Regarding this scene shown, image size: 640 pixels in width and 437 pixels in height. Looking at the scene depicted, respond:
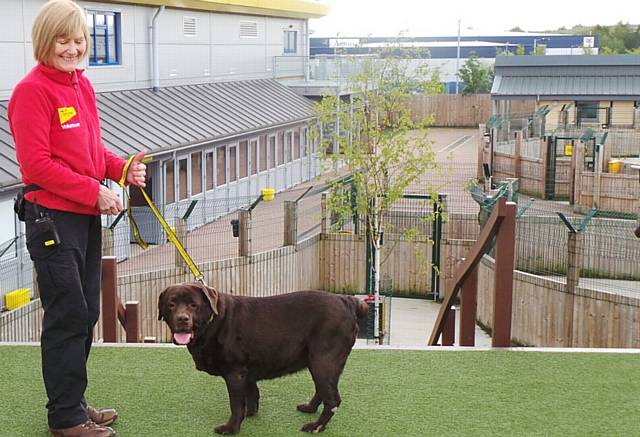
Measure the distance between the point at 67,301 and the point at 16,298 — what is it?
832cm

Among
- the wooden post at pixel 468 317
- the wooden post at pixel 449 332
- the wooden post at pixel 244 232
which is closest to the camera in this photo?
the wooden post at pixel 468 317

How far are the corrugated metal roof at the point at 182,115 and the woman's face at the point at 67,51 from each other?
985cm

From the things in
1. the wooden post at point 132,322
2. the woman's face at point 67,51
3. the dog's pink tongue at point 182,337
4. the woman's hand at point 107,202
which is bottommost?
the wooden post at point 132,322

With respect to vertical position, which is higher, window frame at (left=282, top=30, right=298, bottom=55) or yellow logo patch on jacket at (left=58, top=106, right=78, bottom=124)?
window frame at (left=282, top=30, right=298, bottom=55)

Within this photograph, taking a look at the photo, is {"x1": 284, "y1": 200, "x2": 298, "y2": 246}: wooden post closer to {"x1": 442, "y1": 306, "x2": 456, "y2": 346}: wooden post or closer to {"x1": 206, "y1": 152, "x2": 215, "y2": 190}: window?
{"x1": 206, "y1": 152, "x2": 215, "y2": 190}: window

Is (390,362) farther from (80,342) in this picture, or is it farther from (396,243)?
(396,243)

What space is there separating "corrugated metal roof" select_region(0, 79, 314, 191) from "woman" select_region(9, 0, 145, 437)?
31.5 ft

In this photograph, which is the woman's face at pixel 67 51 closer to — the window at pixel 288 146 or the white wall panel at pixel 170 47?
the white wall panel at pixel 170 47

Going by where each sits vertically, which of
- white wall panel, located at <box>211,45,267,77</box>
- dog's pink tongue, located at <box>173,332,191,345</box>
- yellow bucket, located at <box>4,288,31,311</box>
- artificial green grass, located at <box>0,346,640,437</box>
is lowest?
yellow bucket, located at <box>4,288,31,311</box>

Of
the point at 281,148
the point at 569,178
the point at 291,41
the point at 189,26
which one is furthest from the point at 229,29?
the point at 569,178

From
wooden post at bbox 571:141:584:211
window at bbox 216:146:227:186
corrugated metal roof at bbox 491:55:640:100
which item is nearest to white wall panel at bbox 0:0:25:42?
window at bbox 216:146:227:186

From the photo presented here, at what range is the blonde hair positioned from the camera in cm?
435

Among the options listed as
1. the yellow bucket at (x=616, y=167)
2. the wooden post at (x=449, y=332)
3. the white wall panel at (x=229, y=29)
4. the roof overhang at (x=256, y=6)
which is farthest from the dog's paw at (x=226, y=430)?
the white wall panel at (x=229, y=29)

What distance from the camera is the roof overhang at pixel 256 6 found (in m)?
24.0
